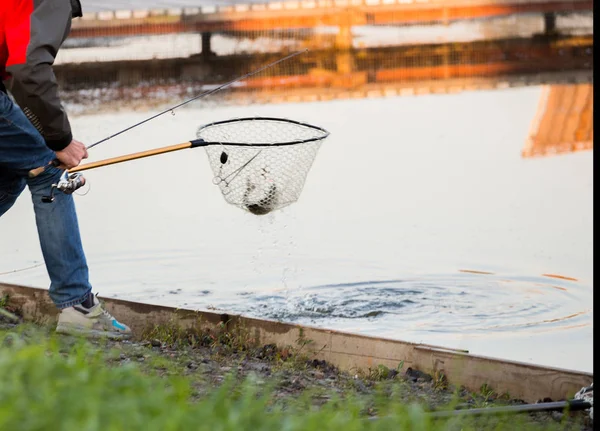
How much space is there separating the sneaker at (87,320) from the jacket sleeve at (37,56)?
0.77 metres

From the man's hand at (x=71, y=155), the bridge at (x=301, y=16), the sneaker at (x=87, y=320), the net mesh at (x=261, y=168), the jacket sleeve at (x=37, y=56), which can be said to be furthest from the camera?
the bridge at (x=301, y=16)

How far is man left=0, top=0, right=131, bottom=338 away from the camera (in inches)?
147

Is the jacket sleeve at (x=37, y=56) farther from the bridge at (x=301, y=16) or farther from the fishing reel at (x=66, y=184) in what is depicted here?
the bridge at (x=301, y=16)

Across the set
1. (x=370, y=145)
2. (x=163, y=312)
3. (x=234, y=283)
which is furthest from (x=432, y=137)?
(x=163, y=312)

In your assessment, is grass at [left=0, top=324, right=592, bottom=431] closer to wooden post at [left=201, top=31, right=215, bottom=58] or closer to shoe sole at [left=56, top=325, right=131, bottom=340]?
shoe sole at [left=56, top=325, right=131, bottom=340]

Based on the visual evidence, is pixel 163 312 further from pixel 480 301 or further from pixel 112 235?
pixel 112 235

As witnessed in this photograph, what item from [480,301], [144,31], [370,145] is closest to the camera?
[480,301]

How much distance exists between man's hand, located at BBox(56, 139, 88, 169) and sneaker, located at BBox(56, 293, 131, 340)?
0.59m

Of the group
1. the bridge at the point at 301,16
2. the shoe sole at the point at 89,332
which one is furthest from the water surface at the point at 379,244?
the bridge at the point at 301,16

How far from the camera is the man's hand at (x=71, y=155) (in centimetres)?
396

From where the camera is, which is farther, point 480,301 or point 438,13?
point 438,13

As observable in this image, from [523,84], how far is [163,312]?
14.3m

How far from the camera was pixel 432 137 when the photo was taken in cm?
1166

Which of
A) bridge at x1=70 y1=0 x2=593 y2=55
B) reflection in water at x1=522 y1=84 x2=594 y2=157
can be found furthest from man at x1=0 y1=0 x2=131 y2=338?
bridge at x1=70 y1=0 x2=593 y2=55
